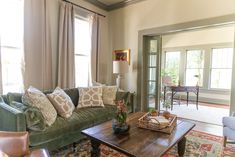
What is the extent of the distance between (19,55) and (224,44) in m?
6.33

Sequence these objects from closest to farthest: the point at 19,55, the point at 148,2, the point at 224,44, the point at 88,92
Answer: the point at 19,55
the point at 88,92
the point at 148,2
the point at 224,44

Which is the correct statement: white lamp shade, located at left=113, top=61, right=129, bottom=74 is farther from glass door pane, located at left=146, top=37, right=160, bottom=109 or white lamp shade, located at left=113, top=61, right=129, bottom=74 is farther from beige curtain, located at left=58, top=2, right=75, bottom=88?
beige curtain, located at left=58, top=2, right=75, bottom=88

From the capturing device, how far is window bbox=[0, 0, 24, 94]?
2689 millimetres

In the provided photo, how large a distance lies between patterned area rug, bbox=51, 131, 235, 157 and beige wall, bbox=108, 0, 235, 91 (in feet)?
6.54

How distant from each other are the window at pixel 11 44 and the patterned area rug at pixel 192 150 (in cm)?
146

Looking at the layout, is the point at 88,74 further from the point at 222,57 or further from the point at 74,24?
the point at 222,57

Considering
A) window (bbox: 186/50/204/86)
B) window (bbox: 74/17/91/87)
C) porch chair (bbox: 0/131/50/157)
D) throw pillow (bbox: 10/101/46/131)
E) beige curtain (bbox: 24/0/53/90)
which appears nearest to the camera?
porch chair (bbox: 0/131/50/157)

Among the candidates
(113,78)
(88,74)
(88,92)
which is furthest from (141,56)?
(88,92)

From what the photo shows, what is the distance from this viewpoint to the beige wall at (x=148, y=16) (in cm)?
307

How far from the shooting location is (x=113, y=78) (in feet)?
15.3

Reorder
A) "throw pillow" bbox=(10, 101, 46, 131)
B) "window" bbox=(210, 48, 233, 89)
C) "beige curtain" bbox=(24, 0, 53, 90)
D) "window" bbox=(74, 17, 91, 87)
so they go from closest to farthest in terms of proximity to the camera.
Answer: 1. "throw pillow" bbox=(10, 101, 46, 131)
2. "beige curtain" bbox=(24, 0, 53, 90)
3. "window" bbox=(74, 17, 91, 87)
4. "window" bbox=(210, 48, 233, 89)

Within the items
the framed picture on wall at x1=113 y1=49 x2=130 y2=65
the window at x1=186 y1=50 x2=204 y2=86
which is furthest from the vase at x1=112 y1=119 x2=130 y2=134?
the window at x1=186 y1=50 x2=204 y2=86

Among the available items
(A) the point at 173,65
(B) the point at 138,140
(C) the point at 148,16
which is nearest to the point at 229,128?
(B) the point at 138,140

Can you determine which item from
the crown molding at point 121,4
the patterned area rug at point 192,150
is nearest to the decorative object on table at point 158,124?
the patterned area rug at point 192,150
